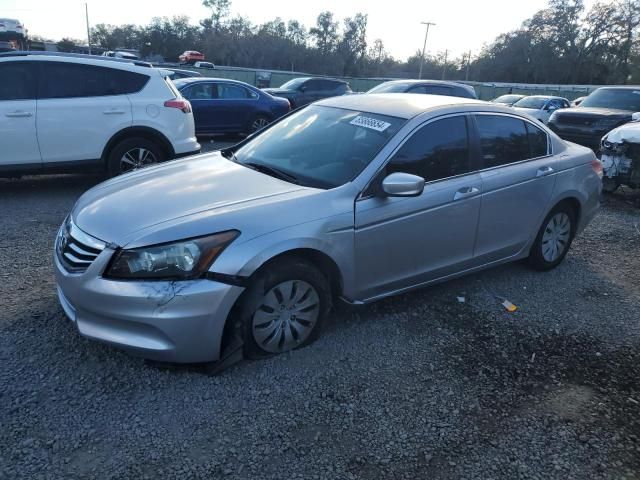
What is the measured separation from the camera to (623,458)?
111 inches

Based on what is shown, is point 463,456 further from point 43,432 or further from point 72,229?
point 72,229

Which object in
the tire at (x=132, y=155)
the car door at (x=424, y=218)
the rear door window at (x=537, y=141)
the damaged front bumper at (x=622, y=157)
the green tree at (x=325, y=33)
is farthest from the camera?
the green tree at (x=325, y=33)

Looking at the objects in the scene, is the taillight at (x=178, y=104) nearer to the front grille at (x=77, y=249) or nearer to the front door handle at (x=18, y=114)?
the front door handle at (x=18, y=114)

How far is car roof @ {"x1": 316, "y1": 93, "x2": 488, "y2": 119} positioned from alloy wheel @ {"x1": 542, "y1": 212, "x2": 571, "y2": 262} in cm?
124

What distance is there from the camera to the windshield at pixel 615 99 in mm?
13414

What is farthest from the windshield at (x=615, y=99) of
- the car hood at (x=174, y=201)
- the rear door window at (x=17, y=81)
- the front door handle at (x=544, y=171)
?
the rear door window at (x=17, y=81)

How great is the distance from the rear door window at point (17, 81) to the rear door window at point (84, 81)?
99 mm

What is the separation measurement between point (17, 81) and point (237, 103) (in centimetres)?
689

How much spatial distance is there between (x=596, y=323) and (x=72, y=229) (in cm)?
395

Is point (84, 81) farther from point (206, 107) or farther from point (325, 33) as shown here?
point (325, 33)

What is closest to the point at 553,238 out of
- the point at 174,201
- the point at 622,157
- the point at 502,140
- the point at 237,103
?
the point at 502,140

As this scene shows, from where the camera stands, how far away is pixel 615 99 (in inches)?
545

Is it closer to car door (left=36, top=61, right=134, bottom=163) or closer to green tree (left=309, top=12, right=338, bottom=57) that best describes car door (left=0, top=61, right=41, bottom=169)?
car door (left=36, top=61, right=134, bottom=163)

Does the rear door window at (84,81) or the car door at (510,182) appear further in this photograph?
the rear door window at (84,81)
